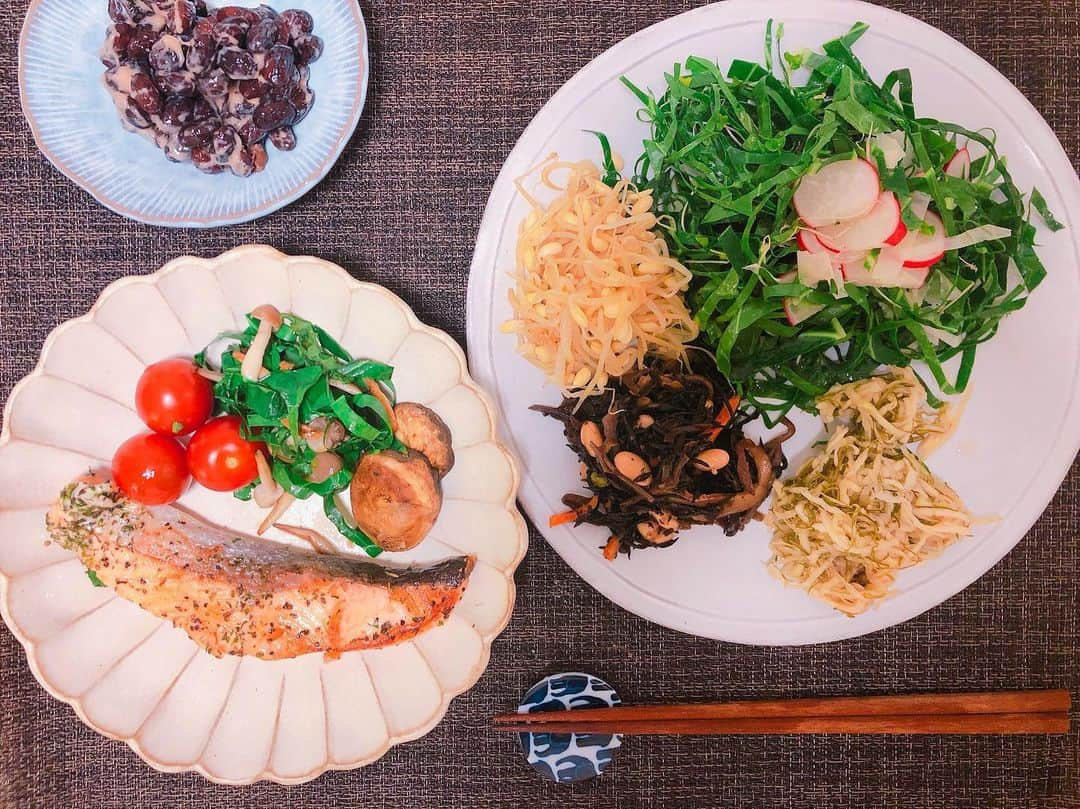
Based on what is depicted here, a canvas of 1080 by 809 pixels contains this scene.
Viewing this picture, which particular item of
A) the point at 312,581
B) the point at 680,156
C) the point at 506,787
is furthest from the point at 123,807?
the point at 680,156

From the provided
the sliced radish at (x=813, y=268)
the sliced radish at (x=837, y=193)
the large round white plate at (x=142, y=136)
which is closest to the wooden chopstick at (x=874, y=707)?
the sliced radish at (x=813, y=268)

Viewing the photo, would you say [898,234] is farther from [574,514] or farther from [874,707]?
[874,707]

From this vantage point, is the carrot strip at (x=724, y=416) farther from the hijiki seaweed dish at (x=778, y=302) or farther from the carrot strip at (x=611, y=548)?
the carrot strip at (x=611, y=548)

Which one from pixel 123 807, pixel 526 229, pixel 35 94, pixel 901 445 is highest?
pixel 35 94


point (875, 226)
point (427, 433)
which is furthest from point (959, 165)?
point (427, 433)

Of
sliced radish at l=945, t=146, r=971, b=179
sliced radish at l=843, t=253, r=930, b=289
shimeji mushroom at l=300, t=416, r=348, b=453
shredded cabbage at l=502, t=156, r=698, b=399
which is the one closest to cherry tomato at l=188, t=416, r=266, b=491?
shimeji mushroom at l=300, t=416, r=348, b=453

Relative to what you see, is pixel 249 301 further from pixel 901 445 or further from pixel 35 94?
pixel 901 445
